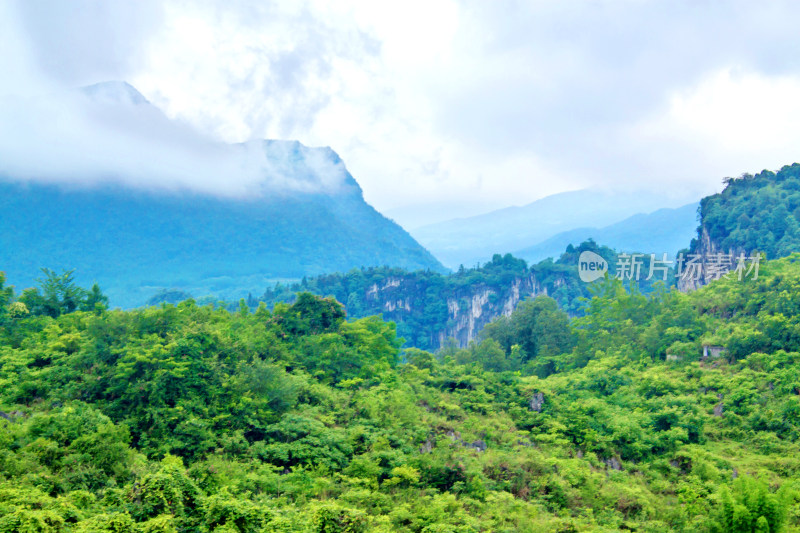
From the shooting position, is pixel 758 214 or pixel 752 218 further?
pixel 752 218

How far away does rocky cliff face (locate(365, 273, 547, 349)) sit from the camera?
6700 centimetres

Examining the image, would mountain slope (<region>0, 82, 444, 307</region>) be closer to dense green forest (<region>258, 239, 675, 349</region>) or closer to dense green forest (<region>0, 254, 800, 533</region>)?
dense green forest (<region>258, 239, 675, 349</region>)

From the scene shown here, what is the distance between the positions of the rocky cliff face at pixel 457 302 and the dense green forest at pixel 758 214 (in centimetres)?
2053

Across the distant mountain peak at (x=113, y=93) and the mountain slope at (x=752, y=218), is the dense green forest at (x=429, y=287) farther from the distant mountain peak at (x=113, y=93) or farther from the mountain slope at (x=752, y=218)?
the distant mountain peak at (x=113, y=93)

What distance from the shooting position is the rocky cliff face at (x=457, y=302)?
67.0 metres

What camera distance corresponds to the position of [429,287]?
70438 mm

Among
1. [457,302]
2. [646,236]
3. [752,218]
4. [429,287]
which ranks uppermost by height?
[646,236]

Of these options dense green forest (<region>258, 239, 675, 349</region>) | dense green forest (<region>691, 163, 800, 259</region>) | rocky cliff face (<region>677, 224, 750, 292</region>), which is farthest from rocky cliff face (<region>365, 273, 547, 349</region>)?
dense green forest (<region>691, 163, 800, 259</region>)

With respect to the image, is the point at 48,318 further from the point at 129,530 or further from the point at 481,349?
the point at 481,349

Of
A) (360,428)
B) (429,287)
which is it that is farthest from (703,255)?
(360,428)

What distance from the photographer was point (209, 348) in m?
14.1

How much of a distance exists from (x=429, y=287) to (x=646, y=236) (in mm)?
123130

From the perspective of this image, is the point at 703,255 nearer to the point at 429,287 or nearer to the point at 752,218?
the point at 752,218

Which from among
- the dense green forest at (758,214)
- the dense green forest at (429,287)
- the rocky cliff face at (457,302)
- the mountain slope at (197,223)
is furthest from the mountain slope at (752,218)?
the mountain slope at (197,223)
